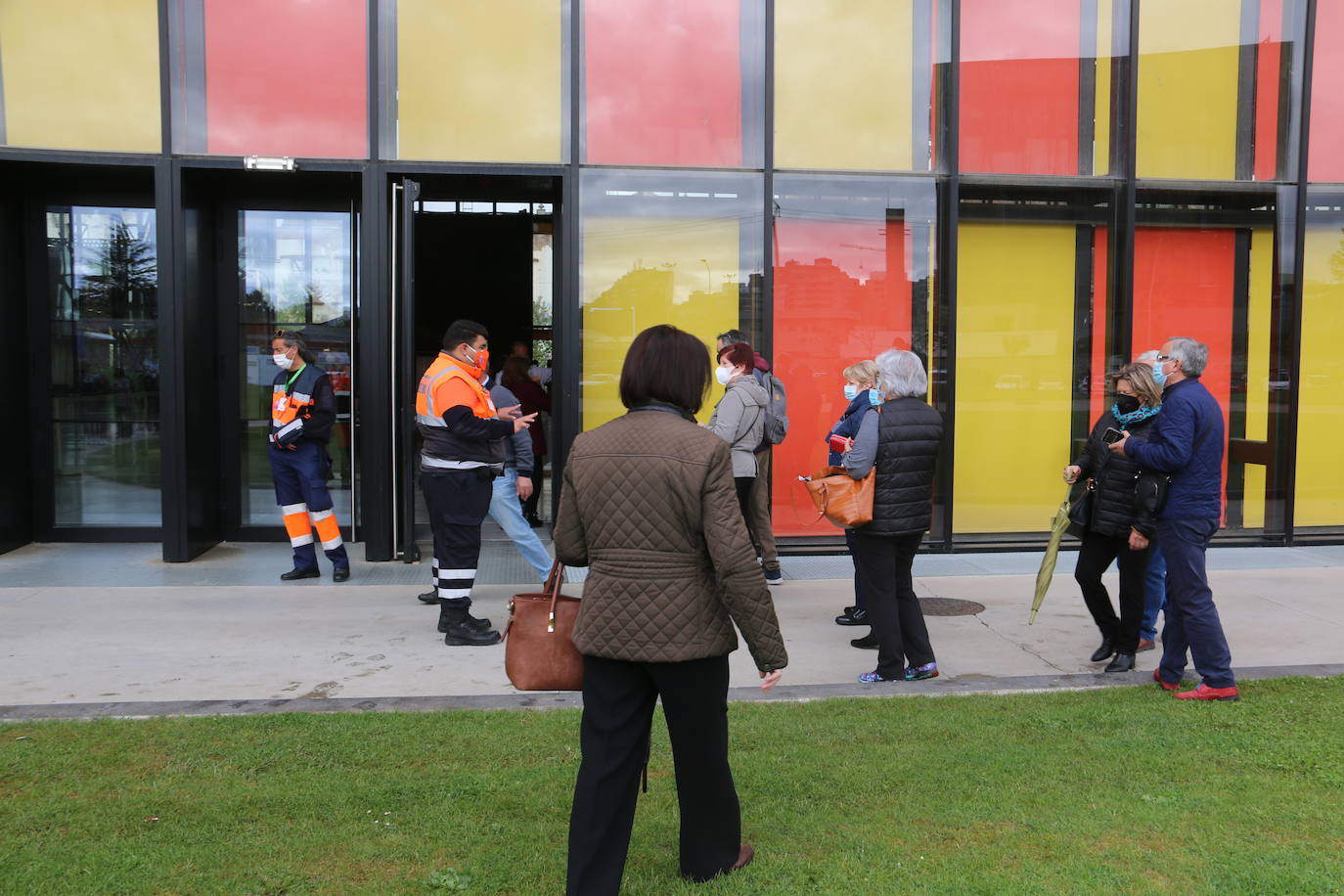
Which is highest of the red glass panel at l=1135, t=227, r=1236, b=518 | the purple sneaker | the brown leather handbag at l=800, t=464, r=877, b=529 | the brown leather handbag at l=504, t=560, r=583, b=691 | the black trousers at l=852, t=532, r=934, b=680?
the red glass panel at l=1135, t=227, r=1236, b=518

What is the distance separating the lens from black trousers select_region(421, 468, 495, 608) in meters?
6.49

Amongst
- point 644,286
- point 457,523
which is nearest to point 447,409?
point 457,523

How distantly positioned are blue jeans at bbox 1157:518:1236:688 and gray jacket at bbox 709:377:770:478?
9.27 feet

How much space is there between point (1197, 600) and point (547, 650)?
351cm

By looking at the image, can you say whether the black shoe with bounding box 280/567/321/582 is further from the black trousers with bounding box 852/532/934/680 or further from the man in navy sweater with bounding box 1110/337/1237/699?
the man in navy sweater with bounding box 1110/337/1237/699

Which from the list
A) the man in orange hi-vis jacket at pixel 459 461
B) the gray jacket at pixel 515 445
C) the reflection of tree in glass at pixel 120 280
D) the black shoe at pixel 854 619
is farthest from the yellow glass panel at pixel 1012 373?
the reflection of tree in glass at pixel 120 280

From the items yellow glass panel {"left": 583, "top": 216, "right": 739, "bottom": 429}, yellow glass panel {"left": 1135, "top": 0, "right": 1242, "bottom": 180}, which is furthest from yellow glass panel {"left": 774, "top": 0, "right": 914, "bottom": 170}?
yellow glass panel {"left": 1135, "top": 0, "right": 1242, "bottom": 180}

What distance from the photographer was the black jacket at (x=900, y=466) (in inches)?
220

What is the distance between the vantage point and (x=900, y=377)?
5699mm

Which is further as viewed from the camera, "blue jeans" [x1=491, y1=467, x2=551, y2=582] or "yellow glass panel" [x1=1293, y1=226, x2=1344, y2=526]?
→ "yellow glass panel" [x1=1293, y1=226, x2=1344, y2=526]

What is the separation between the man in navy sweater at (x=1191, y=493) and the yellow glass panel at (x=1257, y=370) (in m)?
5.47

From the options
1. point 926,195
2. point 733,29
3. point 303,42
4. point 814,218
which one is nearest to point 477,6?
point 303,42

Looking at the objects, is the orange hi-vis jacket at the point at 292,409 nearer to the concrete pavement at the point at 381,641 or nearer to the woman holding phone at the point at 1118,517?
the concrete pavement at the point at 381,641

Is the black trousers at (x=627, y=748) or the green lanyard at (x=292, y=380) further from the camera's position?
the green lanyard at (x=292, y=380)
